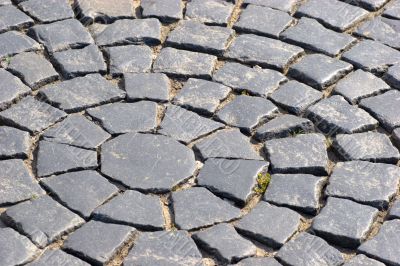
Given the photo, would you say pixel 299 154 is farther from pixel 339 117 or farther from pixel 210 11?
pixel 210 11

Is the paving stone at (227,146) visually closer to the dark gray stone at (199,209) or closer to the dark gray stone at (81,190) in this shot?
the dark gray stone at (199,209)

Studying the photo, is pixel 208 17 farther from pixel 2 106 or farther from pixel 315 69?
pixel 2 106

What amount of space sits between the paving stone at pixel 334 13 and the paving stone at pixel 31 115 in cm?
202

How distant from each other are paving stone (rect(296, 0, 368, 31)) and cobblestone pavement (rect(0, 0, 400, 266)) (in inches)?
0.6

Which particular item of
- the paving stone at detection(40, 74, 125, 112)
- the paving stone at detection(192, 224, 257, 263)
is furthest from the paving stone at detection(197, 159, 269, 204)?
the paving stone at detection(40, 74, 125, 112)

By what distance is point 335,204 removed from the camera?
4332 mm

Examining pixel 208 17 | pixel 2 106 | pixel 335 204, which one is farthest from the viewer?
pixel 208 17

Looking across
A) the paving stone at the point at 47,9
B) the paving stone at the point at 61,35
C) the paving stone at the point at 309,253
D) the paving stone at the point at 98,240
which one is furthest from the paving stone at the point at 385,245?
the paving stone at the point at 47,9

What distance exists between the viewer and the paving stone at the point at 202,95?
196 inches

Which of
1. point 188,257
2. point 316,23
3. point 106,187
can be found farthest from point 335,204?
point 316,23

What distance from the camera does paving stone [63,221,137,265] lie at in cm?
397

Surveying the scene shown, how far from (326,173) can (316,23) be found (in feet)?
5.24

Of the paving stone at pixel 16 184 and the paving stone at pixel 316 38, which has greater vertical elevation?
the paving stone at pixel 316 38

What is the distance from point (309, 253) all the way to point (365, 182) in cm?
65
